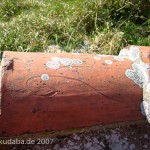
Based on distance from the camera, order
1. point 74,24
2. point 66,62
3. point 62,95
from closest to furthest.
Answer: point 62,95
point 66,62
point 74,24

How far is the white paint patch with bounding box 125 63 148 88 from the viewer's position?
1.97 m

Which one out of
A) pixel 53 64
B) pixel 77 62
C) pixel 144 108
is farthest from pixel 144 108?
pixel 53 64

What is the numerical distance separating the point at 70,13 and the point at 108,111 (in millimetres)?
1987

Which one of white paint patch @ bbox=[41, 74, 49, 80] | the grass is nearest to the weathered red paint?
white paint patch @ bbox=[41, 74, 49, 80]

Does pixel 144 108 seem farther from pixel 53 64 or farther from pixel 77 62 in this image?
pixel 53 64

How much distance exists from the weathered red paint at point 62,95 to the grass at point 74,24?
1.37m

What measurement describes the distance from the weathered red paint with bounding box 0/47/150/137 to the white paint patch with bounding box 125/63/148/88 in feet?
0.11

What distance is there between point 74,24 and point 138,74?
5.52 feet

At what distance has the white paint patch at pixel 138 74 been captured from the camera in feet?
6.47

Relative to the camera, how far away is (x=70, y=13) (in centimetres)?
366

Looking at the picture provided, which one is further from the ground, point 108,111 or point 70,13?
point 70,13

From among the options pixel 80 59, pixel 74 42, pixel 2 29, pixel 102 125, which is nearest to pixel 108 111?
pixel 102 125

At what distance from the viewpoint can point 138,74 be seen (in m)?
2.01

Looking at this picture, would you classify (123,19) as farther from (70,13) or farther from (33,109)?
(33,109)
